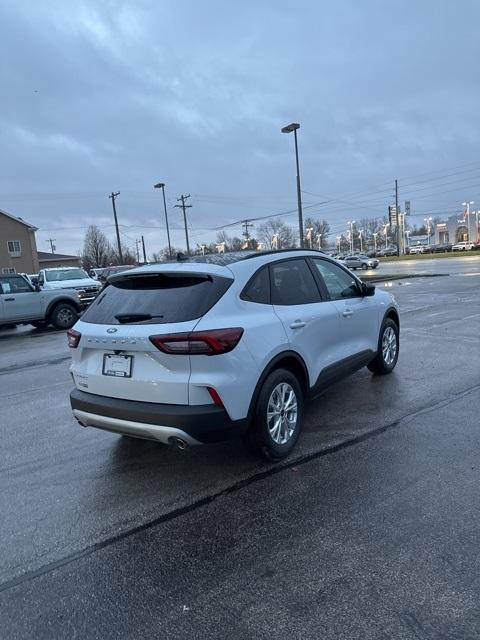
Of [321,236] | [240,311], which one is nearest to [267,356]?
[240,311]

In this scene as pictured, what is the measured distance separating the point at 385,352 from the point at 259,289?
3.08 metres

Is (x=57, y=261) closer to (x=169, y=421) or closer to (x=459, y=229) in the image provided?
(x=169, y=421)

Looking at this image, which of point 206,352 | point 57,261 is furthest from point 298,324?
point 57,261

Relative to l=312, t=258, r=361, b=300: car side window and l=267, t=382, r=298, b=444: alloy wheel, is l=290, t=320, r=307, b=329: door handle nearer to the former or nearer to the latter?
l=267, t=382, r=298, b=444: alloy wheel

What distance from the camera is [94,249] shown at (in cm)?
7338

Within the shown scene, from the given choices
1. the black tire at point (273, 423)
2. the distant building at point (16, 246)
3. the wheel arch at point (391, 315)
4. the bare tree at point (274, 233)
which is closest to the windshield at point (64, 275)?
the wheel arch at point (391, 315)

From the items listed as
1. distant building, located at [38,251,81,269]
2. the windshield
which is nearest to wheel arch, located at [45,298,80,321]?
the windshield

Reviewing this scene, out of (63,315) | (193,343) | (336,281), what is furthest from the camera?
(63,315)

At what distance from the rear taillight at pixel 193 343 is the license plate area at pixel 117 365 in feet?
1.13

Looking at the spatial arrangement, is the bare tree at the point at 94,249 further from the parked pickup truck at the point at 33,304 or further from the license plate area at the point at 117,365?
the license plate area at the point at 117,365

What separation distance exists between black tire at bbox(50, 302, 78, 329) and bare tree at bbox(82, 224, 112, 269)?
59.6 metres

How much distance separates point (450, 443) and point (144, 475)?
269 centimetres

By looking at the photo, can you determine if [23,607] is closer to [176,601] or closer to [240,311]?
[176,601]

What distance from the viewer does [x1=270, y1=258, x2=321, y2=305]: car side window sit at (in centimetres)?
433
